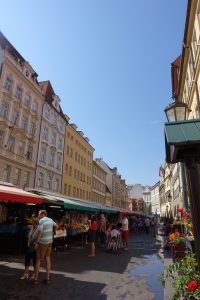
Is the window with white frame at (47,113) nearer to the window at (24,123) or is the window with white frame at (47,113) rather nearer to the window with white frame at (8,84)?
the window at (24,123)

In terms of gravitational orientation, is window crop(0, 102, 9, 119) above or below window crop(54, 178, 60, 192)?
above

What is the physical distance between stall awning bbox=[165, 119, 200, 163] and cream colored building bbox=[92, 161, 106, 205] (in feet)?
171

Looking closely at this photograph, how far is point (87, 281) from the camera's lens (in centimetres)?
793

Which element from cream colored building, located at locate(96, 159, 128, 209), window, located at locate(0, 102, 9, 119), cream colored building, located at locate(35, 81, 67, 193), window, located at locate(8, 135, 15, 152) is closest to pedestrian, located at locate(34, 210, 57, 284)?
window, located at locate(0, 102, 9, 119)

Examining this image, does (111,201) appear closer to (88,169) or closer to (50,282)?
(88,169)

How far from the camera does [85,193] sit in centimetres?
5016

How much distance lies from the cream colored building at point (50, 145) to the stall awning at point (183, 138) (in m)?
29.2

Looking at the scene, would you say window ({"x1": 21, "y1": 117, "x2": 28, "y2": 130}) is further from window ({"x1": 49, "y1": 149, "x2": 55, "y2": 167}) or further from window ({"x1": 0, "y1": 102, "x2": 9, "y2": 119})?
window ({"x1": 49, "y1": 149, "x2": 55, "y2": 167})

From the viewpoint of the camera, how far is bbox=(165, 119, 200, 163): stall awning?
3332mm

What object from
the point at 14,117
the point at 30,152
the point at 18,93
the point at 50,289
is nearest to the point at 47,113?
the point at 18,93

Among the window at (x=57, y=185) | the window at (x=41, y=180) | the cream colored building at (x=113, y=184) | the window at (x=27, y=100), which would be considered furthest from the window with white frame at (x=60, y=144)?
the cream colored building at (x=113, y=184)

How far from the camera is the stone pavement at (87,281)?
6.51 metres

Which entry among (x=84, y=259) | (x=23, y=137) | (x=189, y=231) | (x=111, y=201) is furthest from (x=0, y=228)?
(x=111, y=201)

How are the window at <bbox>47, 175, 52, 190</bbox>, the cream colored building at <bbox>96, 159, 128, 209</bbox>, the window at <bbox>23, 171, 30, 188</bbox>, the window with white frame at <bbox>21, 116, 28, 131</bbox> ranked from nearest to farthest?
1. the window at <bbox>23, 171, 30, 188</bbox>
2. the window with white frame at <bbox>21, 116, 28, 131</bbox>
3. the window at <bbox>47, 175, 52, 190</bbox>
4. the cream colored building at <bbox>96, 159, 128, 209</bbox>
